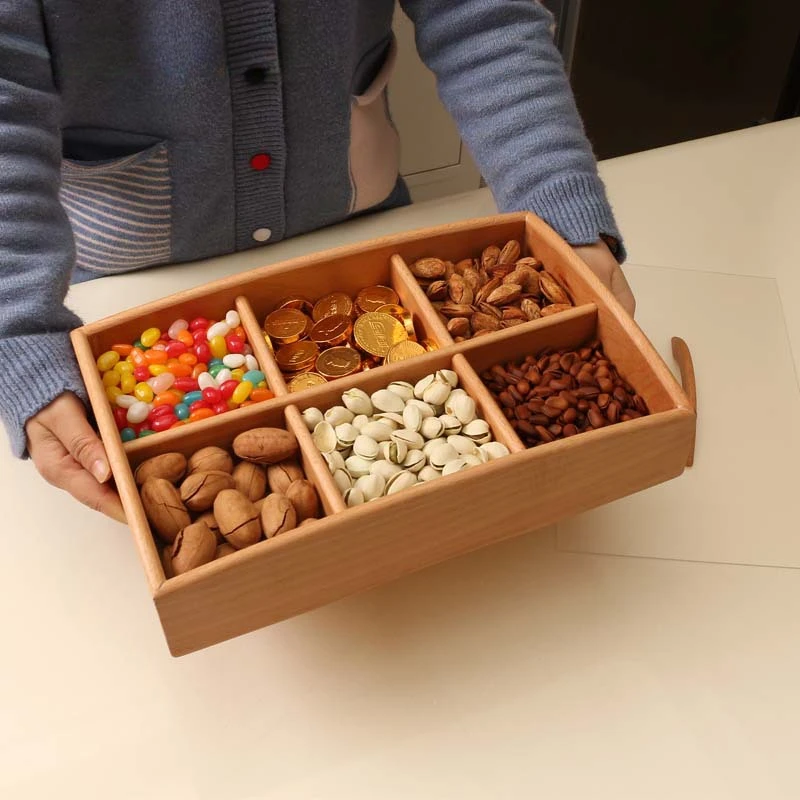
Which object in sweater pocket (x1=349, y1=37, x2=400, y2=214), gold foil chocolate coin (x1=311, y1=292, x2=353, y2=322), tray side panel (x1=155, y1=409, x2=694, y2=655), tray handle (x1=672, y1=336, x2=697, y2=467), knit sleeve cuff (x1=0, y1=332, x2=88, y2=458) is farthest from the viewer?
sweater pocket (x1=349, y1=37, x2=400, y2=214)

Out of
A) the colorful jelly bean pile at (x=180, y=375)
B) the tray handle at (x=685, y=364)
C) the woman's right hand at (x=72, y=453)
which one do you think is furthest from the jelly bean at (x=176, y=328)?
the tray handle at (x=685, y=364)

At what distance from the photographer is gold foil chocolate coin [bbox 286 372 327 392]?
28.7 inches

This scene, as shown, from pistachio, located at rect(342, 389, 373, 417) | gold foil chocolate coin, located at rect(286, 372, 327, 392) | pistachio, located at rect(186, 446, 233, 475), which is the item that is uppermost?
gold foil chocolate coin, located at rect(286, 372, 327, 392)

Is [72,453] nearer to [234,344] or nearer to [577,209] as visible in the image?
[234,344]

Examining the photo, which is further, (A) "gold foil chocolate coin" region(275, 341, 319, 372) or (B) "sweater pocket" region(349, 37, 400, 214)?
(B) "sweater pocket" region(349, 37, 400, 214)

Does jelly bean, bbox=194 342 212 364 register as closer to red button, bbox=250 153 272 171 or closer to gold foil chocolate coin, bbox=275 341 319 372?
gold foil chocolate coin, bbox=275 341 319 372

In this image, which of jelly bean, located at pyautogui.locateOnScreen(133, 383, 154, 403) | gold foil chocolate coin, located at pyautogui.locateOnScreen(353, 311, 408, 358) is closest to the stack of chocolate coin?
gold foil chocolate coin, located at pyautogui.locateOnScreen(353, 311, 408, 358)

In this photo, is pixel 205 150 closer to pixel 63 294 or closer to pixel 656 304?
pixel 63 294

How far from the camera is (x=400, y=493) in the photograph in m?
0.58

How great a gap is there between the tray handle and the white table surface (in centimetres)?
2

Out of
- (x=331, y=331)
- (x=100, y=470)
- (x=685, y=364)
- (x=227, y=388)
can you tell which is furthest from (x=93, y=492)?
(x=685, y=364)

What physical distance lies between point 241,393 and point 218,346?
6 cm

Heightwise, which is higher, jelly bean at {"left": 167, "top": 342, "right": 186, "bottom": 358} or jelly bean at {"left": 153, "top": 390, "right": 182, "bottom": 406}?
jelly bean at {"left": 167, "top": 342, "right": 186, "bottom": 358}

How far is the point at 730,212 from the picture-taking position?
1.09 metres
